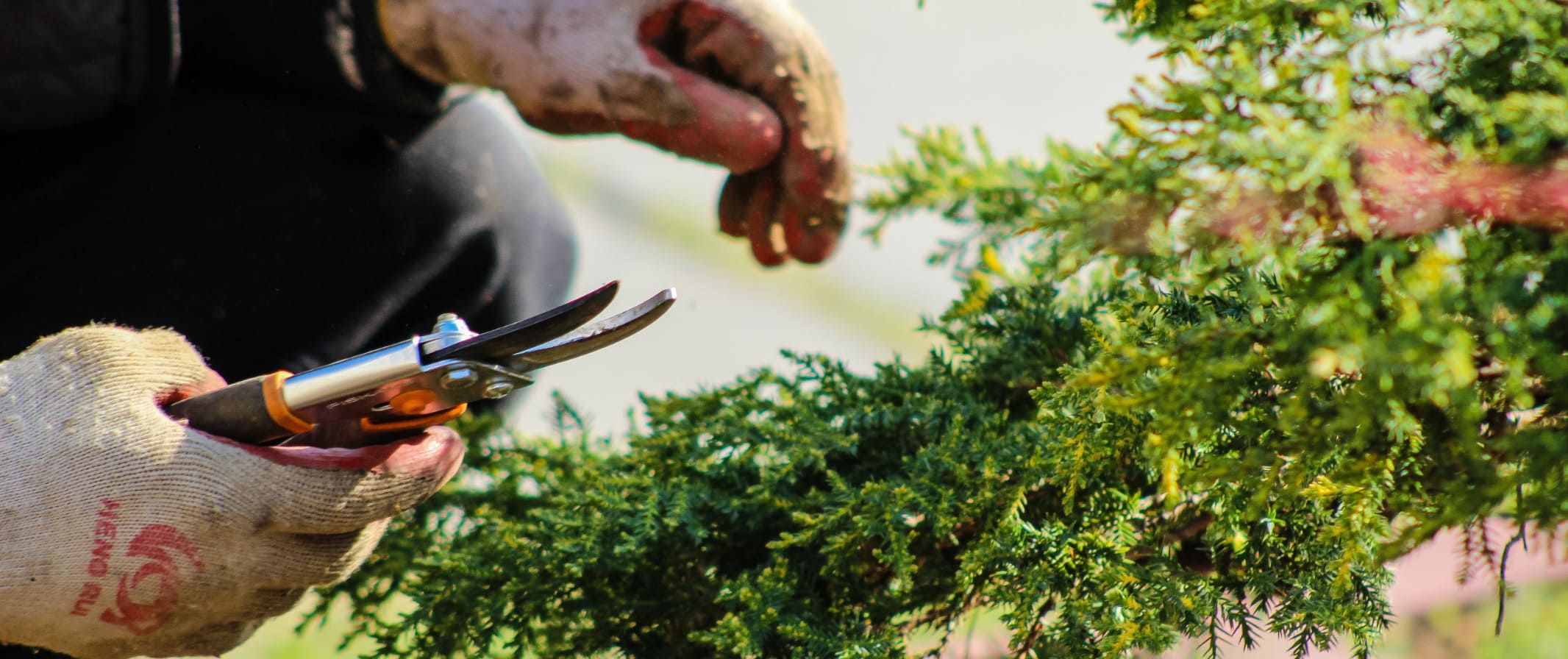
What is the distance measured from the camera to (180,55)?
43.6 inches

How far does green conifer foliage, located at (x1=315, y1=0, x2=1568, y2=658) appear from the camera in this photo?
1.49 ft

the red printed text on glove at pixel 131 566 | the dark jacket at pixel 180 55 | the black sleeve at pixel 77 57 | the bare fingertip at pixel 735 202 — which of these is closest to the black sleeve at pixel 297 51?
the dark jacket at pixel 180 55

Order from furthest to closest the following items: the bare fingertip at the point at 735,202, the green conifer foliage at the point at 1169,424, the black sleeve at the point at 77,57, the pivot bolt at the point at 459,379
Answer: the bare fingertip at the point at 735,202 < the black sleeve at the point at 77,57 < the pivot bolt at the point at 459,379 < the green conifer foliage at the point at 1169,424

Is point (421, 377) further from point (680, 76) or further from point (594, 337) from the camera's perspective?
point (680, 76)

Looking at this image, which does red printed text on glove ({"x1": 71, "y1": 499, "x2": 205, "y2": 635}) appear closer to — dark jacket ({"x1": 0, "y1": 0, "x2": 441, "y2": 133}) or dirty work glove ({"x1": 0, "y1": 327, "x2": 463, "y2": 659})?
dirty work glove ({"x1": 0, "y1": 327, "x2": 463, "y2": 659})

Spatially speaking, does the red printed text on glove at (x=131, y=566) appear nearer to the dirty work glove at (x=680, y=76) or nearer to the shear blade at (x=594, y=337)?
the shear blade at (x=594, y=337)

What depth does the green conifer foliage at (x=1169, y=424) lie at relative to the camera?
1.49 ft

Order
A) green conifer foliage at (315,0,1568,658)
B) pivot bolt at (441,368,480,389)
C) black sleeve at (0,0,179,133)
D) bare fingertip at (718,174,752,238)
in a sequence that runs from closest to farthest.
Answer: green conifer foliage at (315,0,1568,658)
pivot bolt at (441,368,480,389)
black sleeve at (0,0,179,133)
bare fingertip at (718,174,752,238)

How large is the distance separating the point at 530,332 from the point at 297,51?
0.63 m

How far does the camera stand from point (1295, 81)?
50cm

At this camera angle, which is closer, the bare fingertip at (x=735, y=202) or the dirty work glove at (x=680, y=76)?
the dirty work glove at (x=680, y=76)

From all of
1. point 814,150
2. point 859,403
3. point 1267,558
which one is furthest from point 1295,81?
point 814,150

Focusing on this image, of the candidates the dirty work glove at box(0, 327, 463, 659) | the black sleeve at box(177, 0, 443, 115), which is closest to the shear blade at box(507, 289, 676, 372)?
the dirty work glove at box(0, 327, 463, 659)

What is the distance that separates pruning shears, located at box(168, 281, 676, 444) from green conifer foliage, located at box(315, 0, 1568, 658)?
15cm
